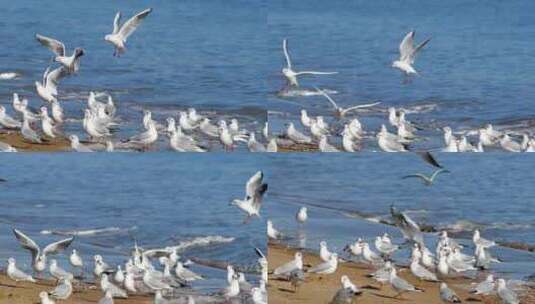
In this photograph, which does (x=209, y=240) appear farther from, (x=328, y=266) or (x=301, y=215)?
(x=328, y=266)

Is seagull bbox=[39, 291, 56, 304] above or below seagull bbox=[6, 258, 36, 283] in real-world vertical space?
below

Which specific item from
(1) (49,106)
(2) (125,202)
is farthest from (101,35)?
(2) (125,202)

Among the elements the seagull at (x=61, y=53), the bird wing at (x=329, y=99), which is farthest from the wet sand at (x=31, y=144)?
the bird wing at (x=329, y=99)

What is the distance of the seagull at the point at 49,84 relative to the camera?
27.6 ft

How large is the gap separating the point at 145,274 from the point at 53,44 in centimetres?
190

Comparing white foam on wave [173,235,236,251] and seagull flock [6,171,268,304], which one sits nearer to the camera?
seagull flock [6,171,268,304]

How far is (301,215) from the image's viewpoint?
8492 millimetres

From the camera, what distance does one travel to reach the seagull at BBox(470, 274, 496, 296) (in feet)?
27.3

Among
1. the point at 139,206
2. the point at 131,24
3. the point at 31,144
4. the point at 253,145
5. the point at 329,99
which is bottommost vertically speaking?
the point at 139,206

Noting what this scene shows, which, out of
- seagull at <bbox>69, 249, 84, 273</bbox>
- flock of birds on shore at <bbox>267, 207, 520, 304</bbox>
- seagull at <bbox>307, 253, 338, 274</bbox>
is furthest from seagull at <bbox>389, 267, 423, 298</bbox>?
seagull at <bbox>69, 249, 84, 273</bbox>

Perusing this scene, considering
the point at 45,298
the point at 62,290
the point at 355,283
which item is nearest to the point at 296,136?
the point at 355,283

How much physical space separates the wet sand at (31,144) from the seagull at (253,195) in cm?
138

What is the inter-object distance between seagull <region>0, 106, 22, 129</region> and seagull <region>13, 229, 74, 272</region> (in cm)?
79

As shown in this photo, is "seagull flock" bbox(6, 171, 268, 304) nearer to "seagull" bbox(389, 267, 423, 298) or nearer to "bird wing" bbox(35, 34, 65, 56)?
"seagull" bbox(389, 267, 423, 298)
